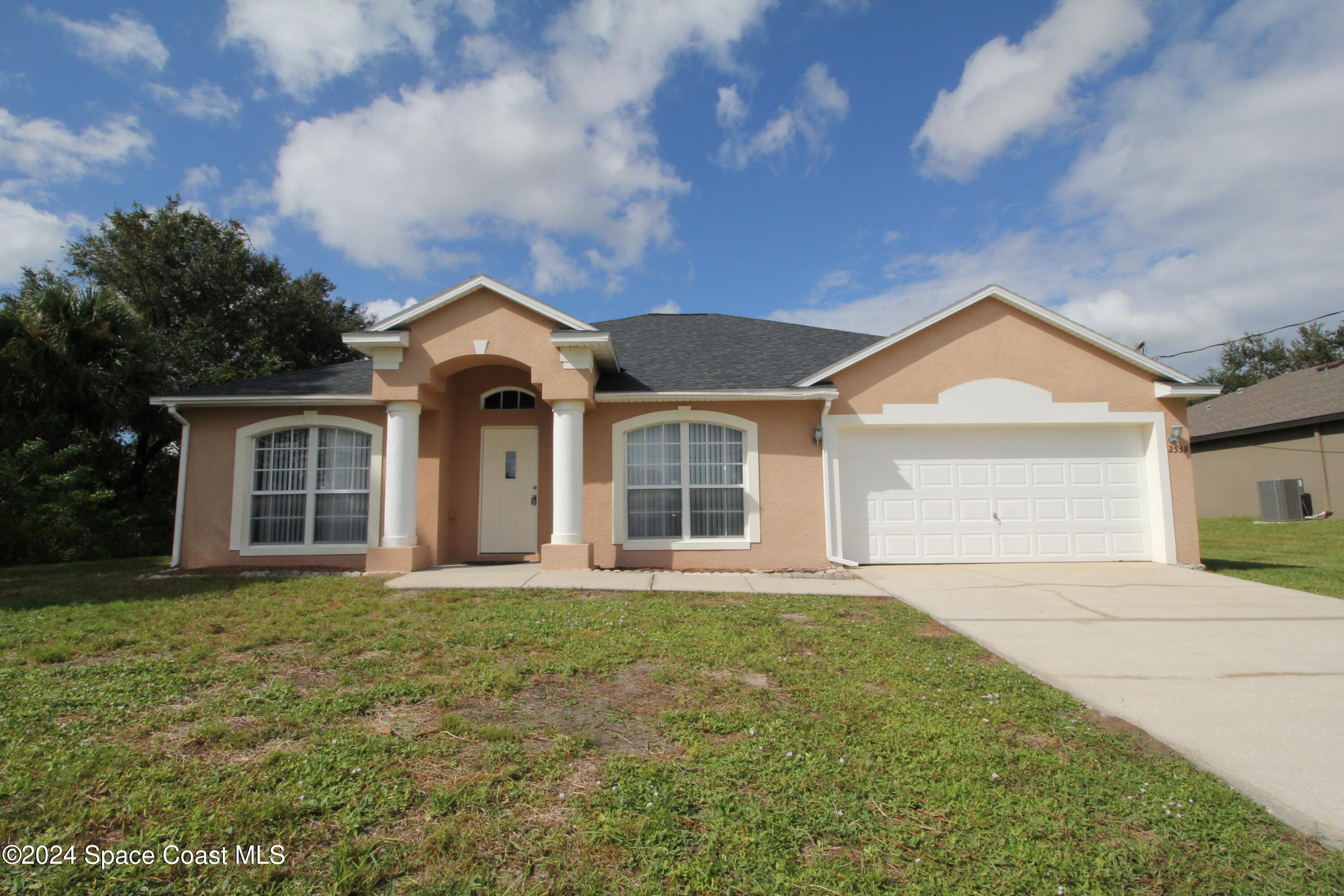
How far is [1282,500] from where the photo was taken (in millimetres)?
19234

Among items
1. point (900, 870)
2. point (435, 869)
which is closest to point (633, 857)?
point (435, 869)

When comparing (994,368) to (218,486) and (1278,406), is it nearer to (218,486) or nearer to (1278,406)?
(218,486)

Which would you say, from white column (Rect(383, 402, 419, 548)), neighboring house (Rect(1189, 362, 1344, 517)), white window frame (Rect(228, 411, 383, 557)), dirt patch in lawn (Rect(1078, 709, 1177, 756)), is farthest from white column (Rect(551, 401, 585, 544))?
neighboring house (Rect(1189, 362, 1344, 517))

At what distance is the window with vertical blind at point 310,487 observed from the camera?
35.7 ft

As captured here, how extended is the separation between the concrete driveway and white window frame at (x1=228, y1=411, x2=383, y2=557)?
790 centimetres

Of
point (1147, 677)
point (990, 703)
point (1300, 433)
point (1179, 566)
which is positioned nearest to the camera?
point (990, 703)

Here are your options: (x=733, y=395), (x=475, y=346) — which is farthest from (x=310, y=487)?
(x=733, y=395)

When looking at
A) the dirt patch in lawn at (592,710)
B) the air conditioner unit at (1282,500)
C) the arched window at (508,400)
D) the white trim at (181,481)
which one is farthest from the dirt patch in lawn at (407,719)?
the air conditioner unit at (1282,500)

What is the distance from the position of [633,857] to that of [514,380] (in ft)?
31.5

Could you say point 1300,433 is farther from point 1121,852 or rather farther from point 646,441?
point 1121,852

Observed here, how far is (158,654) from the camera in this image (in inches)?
198

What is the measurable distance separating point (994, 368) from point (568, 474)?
7.05 meters

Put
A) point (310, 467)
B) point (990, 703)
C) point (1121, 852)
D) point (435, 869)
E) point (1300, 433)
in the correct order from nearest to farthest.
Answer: point (435, 869), point (1121, 852), point (990, 703), point (310, 467), point (1300, 433)

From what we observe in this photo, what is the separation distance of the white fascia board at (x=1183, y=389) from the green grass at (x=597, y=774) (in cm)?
770
